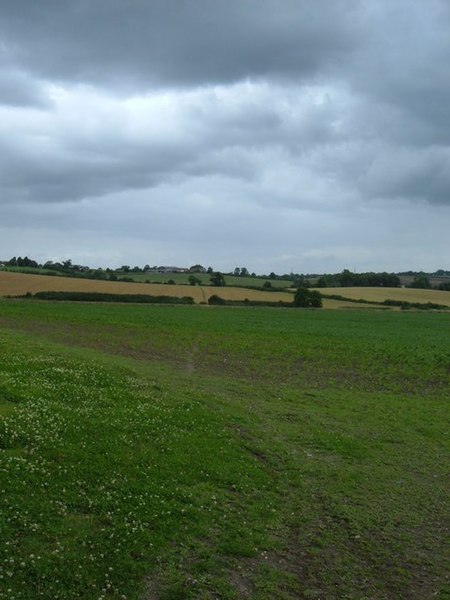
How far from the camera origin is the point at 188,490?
946 centimetres

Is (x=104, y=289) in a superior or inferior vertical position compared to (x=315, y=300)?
superior

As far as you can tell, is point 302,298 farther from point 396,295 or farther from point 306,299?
point 396,295

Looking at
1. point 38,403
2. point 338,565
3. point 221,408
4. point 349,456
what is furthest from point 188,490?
point 221,408

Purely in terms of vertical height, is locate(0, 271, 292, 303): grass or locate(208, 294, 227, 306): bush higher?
locate(0, 271, 292, 303): grass

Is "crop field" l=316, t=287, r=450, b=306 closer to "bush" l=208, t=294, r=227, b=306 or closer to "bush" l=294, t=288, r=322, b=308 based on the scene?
"bush" l=294, t=288, r=322, b=308

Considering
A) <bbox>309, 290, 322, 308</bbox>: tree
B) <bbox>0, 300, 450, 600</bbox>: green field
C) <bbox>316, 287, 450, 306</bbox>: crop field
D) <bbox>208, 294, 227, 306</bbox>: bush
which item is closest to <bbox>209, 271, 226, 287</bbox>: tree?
<bbox>316, 287, 450, 306</bbox>: crop field

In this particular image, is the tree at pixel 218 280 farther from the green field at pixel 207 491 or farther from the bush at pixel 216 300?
the green field at pixel 207 491

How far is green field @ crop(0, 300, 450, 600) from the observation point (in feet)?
22.9

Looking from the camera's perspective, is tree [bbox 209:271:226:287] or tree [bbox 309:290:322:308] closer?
tree [bbox 309:290:322:308]

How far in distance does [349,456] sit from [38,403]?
7.68 m

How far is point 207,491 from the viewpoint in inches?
380

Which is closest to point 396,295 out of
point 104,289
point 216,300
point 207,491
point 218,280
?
point 218,280

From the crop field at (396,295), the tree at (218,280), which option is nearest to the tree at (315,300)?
the crop field at (396,295)

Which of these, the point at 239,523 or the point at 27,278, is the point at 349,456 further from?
the point at 27,278
